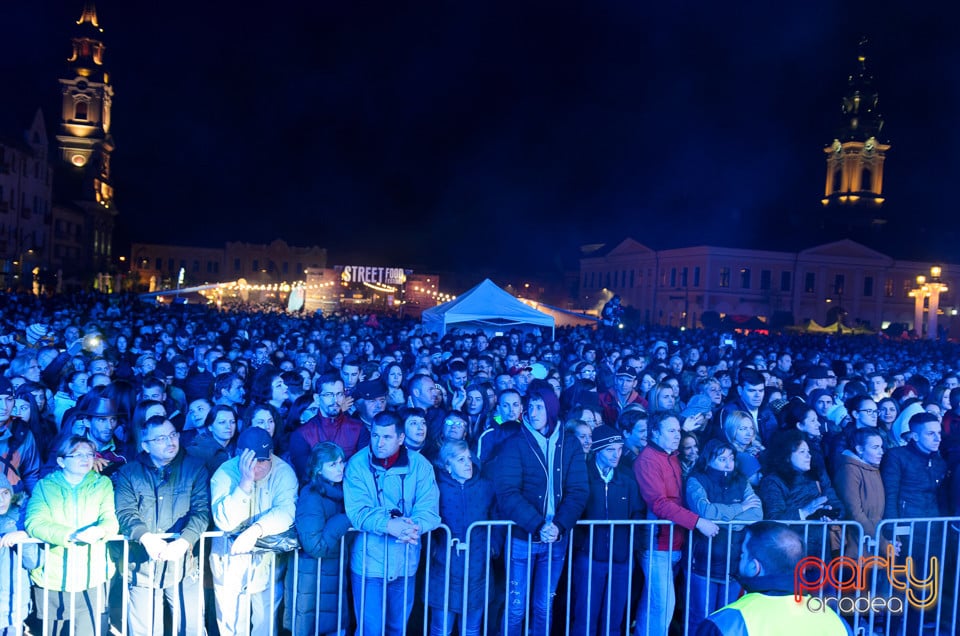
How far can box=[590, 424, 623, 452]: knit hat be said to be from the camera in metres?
4.87

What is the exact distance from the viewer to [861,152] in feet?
236

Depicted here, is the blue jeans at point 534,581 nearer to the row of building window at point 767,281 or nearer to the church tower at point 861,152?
the row of building window at point 767,281

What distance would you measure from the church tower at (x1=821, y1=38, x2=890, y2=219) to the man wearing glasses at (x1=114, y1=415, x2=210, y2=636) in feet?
257

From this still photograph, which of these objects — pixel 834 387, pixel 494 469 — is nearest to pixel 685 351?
pixel 834 387

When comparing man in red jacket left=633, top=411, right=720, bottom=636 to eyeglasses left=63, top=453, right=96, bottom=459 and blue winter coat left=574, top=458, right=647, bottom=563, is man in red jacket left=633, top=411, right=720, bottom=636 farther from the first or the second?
eyeglasses left=63, top=453, right=96, bottom=459

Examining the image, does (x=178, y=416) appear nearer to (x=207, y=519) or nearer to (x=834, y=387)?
(x=207, y=519)

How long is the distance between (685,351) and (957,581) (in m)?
11.4

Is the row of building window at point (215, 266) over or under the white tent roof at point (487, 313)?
over

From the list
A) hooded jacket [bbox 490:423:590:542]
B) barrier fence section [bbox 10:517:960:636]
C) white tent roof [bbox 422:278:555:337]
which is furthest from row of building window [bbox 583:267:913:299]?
hooded jacket [bbox 490:423:590:542]

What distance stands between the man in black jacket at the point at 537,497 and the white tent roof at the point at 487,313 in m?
15.2

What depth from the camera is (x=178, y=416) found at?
670cm

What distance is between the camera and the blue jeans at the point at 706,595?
471 cm

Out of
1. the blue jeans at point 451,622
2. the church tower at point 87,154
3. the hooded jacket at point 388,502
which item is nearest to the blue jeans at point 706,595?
the blue jeans at point 451,622

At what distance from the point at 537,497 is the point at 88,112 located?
3371 inches
